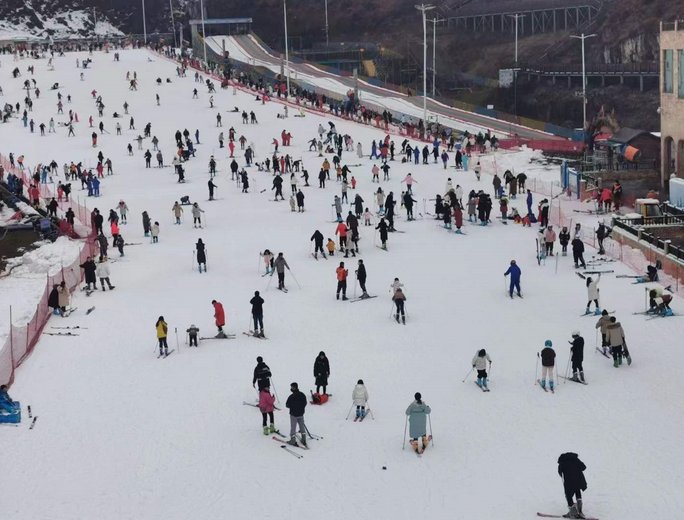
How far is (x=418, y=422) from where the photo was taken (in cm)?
1916

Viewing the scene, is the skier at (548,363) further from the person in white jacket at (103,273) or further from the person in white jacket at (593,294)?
the person in white jacket at (103,273)

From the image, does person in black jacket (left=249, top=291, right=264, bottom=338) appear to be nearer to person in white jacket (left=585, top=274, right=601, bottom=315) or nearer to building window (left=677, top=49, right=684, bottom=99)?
person in white jacket (left=585, top=274, right=601, bottom=315)

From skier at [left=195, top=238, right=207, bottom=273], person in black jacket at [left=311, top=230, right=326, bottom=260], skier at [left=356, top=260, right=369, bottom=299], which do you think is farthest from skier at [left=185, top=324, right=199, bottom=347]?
person in black jacket at [left=311, top=230, right=326, bottom=260]

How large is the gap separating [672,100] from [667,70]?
46.0 inches

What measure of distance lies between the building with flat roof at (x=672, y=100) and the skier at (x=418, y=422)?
2727cm

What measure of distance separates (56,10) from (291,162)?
427 feet

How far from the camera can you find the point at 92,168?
51750mm

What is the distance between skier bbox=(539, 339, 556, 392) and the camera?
21875mm

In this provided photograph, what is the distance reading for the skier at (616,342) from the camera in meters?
23.2

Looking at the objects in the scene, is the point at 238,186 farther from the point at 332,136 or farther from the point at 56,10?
the point at 56,10

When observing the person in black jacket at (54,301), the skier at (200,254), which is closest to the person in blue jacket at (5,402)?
the person in black jacket at (54,301)

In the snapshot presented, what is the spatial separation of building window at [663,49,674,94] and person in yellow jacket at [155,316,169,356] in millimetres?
25899

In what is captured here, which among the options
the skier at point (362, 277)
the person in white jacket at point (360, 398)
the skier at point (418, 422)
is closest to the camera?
the skier at point (418, 422)

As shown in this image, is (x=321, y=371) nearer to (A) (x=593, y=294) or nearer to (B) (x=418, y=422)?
(B) (x=418, y=422)
